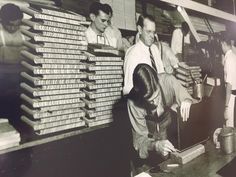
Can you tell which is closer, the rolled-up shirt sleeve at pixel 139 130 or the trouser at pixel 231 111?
the rolled-up shirt sleeve at pixel 139 130

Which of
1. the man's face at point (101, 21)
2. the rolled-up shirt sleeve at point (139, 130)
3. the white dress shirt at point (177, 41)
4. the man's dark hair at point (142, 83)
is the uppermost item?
the man's face at point (101, 21)

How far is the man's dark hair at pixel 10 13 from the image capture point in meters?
1.63

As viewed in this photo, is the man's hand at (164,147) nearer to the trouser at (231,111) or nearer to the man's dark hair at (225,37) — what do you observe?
the trouser at (231,111)

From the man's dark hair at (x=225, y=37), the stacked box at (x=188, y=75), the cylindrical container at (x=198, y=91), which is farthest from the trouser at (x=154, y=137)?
the man's dark hair at (x=225, y=37)

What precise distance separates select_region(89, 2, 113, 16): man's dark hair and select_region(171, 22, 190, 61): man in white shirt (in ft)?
3.20

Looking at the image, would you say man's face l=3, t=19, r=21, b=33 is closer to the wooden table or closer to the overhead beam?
the wooden table

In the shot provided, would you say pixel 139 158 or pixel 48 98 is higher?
pixel 48 98

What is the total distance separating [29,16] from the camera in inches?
69.1

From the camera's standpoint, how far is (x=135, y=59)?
252 cm

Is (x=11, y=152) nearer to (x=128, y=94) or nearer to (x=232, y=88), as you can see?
(x=128, y=94)

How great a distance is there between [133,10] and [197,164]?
4.77 ft

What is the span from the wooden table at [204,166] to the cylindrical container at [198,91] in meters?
0.67

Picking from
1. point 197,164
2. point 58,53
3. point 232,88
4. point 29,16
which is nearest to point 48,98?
point 58,53

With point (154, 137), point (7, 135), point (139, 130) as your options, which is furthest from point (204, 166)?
point (7, 135)
